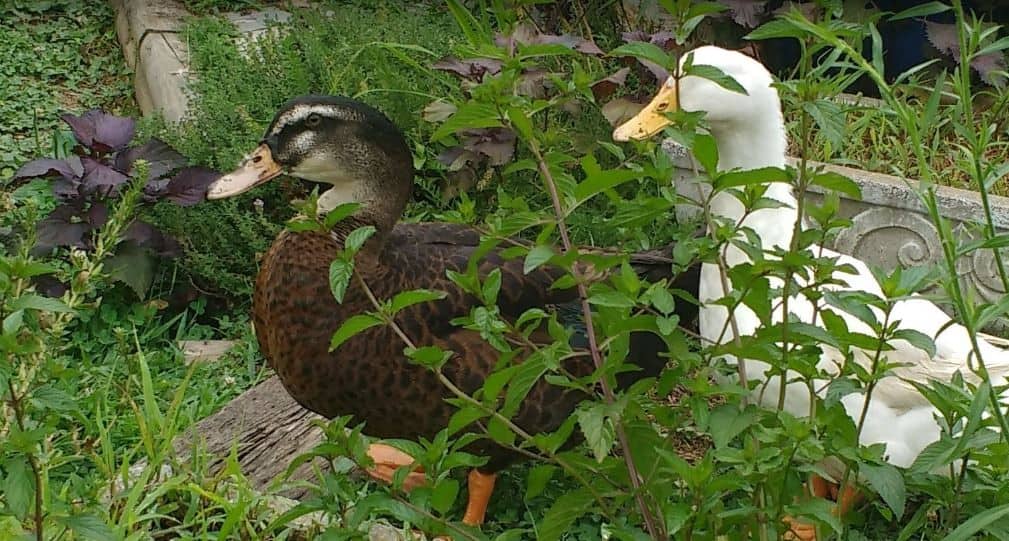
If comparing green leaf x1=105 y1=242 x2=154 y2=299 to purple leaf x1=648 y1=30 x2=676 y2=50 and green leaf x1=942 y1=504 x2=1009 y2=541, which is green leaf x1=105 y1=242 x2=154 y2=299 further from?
green leaf x1=942 y1=504 x2=1009 y2=541

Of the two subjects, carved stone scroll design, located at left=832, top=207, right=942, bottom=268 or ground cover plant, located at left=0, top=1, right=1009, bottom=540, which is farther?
carved stone scroll design, located at left=832, top=207, right=942, bottom=268

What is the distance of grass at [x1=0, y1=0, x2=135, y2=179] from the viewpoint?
15.0 ft

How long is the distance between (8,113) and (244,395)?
2402 mm

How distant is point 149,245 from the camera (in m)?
3.23

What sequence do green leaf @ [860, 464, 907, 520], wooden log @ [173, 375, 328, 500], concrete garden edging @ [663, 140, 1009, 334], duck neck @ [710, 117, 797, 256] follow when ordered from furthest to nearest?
concrete garden edging @ [663, 140, 1009, 334] < wooden log @ [173, 375, 328, 500] < duck neck @ [710, 117, 797, 256] < green leaf @ [860, 464, 907, 520]

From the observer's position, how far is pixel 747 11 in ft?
A: 12.2

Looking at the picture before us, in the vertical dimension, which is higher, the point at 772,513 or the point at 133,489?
the point at 772,513

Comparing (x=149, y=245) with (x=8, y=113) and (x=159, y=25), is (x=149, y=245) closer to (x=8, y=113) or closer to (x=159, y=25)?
(x=8, y=113)

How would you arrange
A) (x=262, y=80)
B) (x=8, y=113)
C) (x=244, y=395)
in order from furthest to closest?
(x=8, y=113) < (x=262, y=80) < (x=244, y=395)

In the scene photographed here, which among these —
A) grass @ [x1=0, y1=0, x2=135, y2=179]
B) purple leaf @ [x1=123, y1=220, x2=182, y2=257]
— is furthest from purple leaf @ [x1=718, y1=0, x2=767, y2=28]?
grass @ [x1=0, y1=0, x2=135, y2=179]

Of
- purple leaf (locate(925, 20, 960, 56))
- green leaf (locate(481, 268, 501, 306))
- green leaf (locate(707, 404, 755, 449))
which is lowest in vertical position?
purple leaf (locate(925, 20, 960, 56))

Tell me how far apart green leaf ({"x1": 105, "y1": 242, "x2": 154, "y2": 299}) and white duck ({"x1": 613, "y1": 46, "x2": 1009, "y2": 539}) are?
141cm

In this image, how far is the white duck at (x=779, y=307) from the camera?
2121 millimetres

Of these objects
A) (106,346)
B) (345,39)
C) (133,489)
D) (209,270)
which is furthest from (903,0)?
(133,489)
